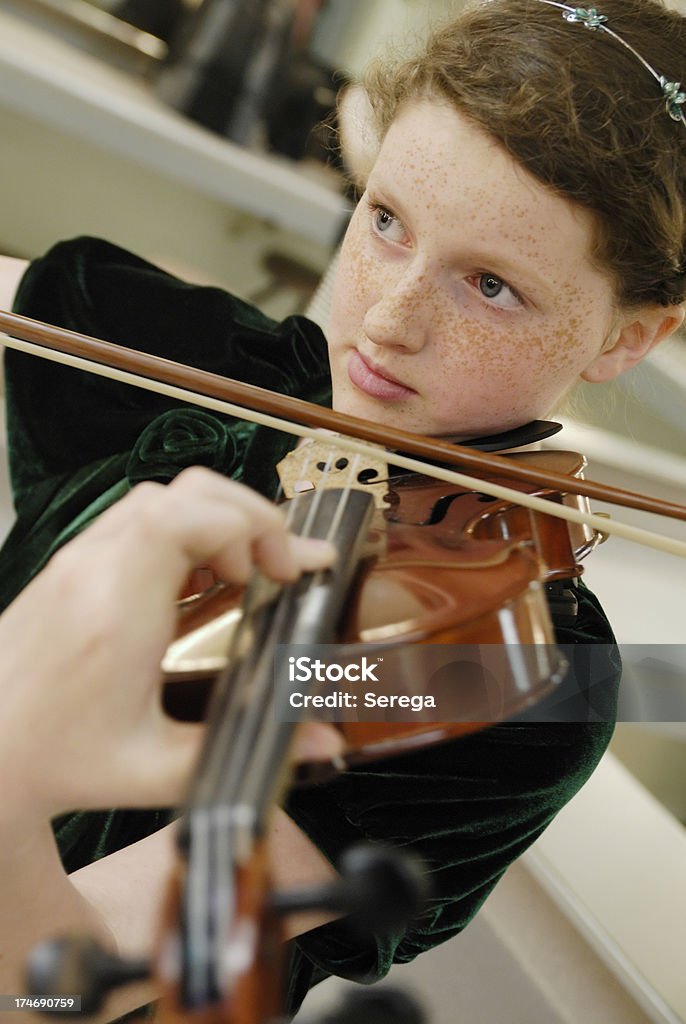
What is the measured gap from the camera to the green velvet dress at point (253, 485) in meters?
0.54

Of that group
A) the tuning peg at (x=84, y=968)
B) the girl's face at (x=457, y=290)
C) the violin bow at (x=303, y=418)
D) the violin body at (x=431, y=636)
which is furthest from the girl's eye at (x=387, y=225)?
the tuning peg at (x=84, y=968)

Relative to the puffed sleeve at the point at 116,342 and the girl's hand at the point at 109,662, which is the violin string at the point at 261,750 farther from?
the puffed sleeve at the point at 116,342

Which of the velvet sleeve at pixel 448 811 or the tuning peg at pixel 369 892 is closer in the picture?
the tuning peg at pixel 369 892

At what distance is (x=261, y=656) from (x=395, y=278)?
0.33 m

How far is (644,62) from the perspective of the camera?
57 centimetres

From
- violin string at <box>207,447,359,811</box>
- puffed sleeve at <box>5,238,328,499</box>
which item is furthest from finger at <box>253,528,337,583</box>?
puffed sleeve at <box>5,238,328,499</box>

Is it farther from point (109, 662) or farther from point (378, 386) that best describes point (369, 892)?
point (378, 386)

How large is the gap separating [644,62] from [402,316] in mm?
225

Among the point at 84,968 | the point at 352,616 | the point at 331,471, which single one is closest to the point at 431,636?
the point at 352,616

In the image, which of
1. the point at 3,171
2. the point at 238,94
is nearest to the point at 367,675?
the point at 3,171

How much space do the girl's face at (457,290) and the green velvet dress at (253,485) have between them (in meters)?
0.17

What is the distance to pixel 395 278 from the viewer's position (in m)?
0.58

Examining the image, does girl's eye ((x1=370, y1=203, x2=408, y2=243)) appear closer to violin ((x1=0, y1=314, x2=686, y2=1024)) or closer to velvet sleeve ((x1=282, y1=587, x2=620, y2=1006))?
violin ((x1=0, y1=314, x2=686, y2=1024))

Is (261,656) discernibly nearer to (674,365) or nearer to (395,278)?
(395,278)
